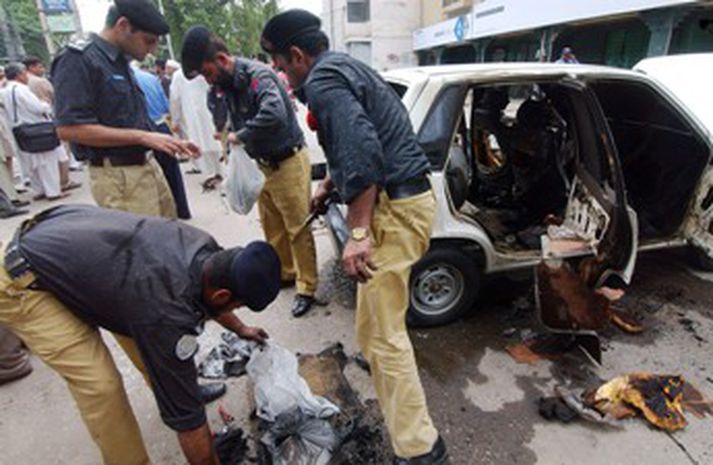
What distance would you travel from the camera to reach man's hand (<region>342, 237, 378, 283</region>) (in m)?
1.62

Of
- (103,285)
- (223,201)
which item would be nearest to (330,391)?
(103,285)

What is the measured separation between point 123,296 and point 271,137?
1.65 m

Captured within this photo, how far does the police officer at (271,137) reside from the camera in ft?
8.77

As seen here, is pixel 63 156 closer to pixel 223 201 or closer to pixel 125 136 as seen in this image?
pixel 223 201

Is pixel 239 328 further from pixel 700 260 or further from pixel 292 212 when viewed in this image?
pixel 700 260

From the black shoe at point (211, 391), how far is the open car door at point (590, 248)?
191cm

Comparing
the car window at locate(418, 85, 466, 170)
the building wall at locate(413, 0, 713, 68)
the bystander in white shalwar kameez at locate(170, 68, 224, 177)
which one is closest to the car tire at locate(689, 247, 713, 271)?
the car window at locate(418, 85, 466, 170)

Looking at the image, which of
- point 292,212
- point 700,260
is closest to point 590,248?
point 700,260

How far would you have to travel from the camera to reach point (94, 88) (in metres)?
2.25

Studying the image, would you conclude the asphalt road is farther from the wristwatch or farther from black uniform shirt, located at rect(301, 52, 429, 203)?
black uniform shirt, located at rect(301, 52, 429, 203)

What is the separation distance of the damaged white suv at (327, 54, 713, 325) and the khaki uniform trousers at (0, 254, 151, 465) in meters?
1.58

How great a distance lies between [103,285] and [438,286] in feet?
6.65

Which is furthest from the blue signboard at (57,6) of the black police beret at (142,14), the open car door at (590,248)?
the open car door at (590,248)

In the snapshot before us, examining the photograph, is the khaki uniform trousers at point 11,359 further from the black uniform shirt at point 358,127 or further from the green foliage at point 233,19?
the green foliage at point 233,19
